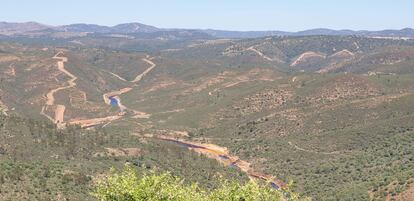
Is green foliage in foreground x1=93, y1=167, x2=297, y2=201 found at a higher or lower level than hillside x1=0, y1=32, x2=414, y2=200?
higher

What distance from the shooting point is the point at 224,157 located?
122 meters

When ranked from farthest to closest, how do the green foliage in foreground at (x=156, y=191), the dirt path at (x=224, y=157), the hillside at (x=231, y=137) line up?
the dirt path at (x=224, y=157) → the hillside at (x=231, y=137) → the green foliage in foreground at (x=156, y=191)

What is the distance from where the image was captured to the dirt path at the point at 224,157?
102375 mm

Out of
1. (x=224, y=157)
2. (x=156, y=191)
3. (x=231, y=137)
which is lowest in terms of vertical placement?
(x=231, y=137)

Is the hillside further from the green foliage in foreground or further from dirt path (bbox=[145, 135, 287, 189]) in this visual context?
the green foliage in foreground

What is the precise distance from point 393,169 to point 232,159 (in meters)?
41.5

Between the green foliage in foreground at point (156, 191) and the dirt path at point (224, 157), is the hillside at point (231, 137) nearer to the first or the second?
the dirt path at point (224, 157)

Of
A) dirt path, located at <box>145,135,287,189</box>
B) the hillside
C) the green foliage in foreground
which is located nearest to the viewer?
the green foliage in foreground

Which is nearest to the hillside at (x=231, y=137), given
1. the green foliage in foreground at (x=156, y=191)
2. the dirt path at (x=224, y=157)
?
the dirt path at (x=224, y=157)

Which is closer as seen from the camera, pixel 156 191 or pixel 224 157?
pixel 156 191

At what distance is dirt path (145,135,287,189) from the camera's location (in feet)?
336

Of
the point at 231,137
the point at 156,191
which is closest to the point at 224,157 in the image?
the point at 231,137

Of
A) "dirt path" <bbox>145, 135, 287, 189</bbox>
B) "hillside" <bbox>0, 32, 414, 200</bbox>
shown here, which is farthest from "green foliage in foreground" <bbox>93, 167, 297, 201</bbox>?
"dirt path" <bbox>145, 135, 287, 189</bbox>

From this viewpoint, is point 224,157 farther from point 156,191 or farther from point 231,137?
point 156,191
